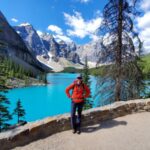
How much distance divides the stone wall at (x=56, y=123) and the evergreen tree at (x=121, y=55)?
5.36 m

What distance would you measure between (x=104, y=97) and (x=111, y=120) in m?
7.40

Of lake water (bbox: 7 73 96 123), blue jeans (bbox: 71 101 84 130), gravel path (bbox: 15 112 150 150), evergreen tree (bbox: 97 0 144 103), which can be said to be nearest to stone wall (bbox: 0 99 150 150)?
gravel path (bbox: 15 112 150 150)

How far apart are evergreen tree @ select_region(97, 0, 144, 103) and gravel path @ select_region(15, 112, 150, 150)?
22.9 ft

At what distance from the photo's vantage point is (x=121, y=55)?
16234 millimetres

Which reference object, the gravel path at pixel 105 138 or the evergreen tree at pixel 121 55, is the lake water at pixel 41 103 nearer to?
the evergreen tree at pixel 121 55

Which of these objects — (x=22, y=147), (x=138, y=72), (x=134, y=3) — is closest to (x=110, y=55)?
(x=138, y=72)

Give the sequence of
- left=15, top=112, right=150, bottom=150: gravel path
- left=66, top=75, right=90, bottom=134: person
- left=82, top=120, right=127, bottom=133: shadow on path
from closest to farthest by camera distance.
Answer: left=15, top=112, right=150, bottom=150: gravel path → left=66, top=75, right=90, bottom=134: person → left=82, top=120, right=127, bottom=133: shadow on path

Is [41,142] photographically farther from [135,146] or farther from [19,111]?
[19,111]

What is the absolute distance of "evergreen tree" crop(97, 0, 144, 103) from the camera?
1602 centimetres

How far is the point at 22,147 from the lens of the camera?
7027 millimetres

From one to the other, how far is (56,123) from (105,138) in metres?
1.72

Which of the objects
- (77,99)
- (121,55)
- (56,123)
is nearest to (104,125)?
(77,99)

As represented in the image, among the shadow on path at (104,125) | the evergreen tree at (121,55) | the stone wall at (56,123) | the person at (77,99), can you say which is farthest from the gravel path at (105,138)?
the evergreen tree at (121,55)

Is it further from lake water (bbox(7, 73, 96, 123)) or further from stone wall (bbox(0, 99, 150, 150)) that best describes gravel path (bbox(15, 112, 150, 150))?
lake water (bbox(7, 73, 96, 123))
